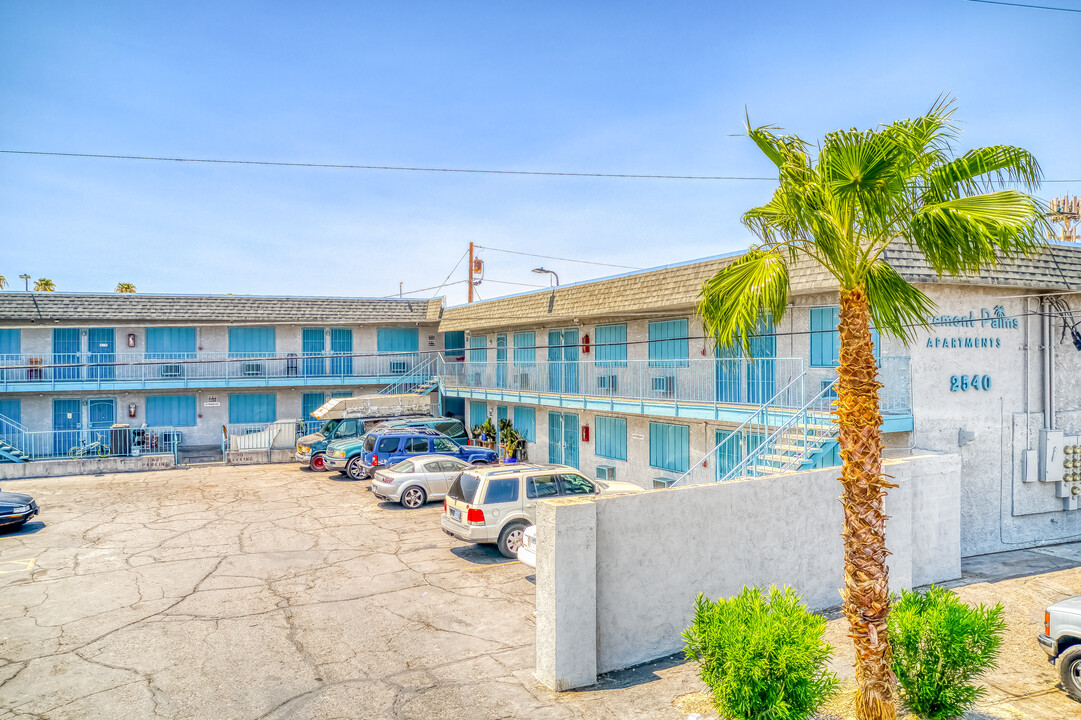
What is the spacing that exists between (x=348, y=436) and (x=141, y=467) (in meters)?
Result: 8.34

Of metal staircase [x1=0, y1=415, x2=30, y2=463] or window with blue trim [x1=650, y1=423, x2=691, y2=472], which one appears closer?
window with blue trim [x1=650, y1=423, x2=691, y2=472]

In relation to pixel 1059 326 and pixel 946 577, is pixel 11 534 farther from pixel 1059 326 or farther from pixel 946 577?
pixel 1059 326

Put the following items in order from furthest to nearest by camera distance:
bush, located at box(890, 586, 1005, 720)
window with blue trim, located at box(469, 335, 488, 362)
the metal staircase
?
window with blue trim, located at box(469, 335, 488, 362)
the metal staircase
bush, located at box(890, 586, 1005, 720)

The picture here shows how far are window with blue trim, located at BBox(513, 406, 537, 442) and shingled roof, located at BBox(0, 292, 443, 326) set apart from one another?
6.71 metres

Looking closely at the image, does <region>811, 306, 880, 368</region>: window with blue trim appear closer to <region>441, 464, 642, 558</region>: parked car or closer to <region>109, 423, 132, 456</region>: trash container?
<region>441, 464, 642, 558</region>: parked car

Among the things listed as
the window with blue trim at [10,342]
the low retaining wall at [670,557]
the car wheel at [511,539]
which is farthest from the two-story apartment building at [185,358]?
the low retaining wall at [670,557]

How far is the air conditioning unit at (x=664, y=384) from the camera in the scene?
19.0m

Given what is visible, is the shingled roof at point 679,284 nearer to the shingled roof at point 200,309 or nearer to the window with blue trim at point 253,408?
the shingled roof at point 200,309

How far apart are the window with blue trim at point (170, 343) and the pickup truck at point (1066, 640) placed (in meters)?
32.9

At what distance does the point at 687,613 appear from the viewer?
9391 millimetres

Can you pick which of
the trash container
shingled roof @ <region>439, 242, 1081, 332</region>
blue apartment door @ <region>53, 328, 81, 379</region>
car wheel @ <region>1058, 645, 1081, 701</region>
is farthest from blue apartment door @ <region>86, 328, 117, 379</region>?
car wheel @ <region>1058, 645, 1081, 701</region>

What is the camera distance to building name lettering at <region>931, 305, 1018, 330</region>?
14.8 meters

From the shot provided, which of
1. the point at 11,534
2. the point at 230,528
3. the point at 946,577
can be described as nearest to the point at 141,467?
the point at 11,534

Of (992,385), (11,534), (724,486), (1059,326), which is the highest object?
(1059,326)
